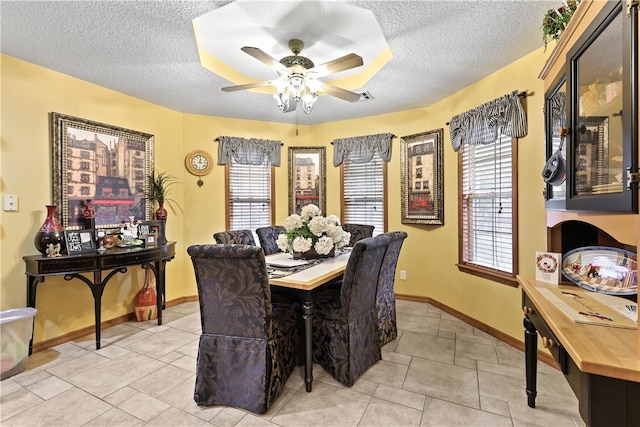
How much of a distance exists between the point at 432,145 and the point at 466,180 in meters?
0.67

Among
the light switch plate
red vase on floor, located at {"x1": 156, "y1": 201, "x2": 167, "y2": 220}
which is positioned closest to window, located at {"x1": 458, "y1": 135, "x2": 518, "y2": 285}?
red vase on floor, located at {"x1": 156, "y1": 201, "x2": 167, "y2": 220}

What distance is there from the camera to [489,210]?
9.91 ft

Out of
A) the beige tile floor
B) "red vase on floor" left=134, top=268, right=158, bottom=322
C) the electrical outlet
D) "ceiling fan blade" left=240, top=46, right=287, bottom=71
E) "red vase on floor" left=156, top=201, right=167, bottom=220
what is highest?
"ceiling fan blade" left=240, top=46, right=287, bottom=71

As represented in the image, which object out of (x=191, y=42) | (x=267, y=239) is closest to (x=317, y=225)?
(x=267, y=239)

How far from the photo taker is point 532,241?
8.39 feet

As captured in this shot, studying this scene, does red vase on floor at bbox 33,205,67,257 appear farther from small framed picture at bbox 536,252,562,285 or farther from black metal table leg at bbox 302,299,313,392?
small framed picture at bbox 536,252,562,285

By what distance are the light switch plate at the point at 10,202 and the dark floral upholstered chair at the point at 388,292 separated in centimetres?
320

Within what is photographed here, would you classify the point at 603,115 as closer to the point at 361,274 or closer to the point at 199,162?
the point at 361,274

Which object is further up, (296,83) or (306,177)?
(296,83)

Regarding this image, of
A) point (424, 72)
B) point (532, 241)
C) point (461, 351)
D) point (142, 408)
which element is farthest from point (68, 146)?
point (532, 241)

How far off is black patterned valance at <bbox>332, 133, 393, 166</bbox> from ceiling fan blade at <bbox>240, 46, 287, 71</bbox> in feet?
7.05

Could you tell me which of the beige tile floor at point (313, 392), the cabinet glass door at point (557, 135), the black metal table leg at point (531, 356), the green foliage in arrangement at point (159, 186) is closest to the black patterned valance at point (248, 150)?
the green foliage in arrangement at point (159, 186)

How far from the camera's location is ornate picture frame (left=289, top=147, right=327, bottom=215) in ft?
14.9

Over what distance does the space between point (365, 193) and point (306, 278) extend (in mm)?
2555
